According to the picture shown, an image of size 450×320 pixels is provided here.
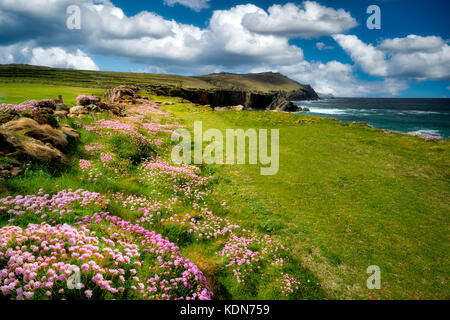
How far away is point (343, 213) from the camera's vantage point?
991cm

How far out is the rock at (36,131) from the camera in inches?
375

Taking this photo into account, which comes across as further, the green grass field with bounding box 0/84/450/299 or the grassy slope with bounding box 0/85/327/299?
the green grass field with bounding box 0/84/450/299

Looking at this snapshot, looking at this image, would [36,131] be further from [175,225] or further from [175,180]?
[175,225]

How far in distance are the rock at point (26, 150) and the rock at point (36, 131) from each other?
802 millimetres

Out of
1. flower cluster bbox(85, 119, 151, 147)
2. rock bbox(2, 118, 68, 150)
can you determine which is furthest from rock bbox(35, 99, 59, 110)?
rock bbox(2, 118, 68, 150)

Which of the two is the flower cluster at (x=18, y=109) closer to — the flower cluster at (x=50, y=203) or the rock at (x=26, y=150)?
the rock at (x=26, y=150)

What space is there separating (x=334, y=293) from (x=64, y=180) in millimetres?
9535

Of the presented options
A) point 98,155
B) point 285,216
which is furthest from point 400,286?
point 98,155

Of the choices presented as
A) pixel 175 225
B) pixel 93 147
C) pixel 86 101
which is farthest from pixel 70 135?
pixel 86 101

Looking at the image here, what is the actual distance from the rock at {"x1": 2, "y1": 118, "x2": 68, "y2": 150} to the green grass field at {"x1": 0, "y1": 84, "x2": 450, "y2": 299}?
90.5 inches

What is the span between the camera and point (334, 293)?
616cm

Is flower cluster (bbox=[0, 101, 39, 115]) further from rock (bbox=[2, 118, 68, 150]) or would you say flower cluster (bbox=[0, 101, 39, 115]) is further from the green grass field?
the green grass field

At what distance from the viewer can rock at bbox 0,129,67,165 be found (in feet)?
25.8
